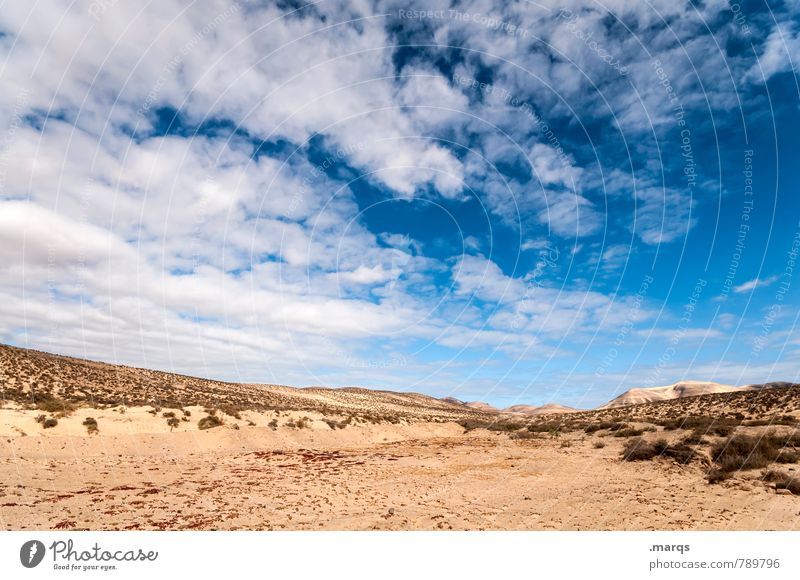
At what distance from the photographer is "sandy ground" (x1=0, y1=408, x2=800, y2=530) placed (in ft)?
36.7

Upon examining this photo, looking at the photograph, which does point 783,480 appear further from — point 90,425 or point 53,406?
point 53,406

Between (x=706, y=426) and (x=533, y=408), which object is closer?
(x=706, y=426)

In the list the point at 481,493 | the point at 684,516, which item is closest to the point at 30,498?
the point at 481,493

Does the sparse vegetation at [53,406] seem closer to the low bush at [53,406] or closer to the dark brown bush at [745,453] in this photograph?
the low bush at [53,406]

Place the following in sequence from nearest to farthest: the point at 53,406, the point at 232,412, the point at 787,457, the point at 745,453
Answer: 1. the point at 787,457
2. the point at 745,453
3. the point at 53,406
4. the point at 232,412

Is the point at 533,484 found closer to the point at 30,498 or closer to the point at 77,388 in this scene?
the point at 30,498

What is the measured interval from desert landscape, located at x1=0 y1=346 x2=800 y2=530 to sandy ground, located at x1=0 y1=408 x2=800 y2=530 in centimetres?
8

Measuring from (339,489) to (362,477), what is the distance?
2.93 metres

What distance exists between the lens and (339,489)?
15391mm

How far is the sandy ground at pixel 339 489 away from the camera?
11188 millimetres

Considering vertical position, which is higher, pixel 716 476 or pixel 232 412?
pixel 716 476

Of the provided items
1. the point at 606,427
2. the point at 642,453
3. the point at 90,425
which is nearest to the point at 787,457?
the point at 642,453

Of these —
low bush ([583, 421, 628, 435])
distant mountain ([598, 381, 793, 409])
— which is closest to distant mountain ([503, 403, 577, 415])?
distant mountain ([598, 381, 793, 409])

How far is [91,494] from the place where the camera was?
45.4ft
